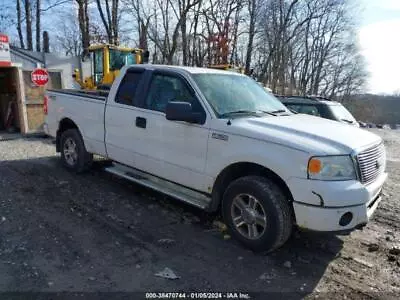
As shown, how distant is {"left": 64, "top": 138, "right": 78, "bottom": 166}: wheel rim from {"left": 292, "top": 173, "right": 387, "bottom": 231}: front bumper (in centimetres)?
→ 446

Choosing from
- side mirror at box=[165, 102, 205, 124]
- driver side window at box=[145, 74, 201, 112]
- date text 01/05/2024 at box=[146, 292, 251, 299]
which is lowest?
date text 01/05/2024 at box=[146, 292, 251, 299]

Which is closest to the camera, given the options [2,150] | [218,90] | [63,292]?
[63,292]

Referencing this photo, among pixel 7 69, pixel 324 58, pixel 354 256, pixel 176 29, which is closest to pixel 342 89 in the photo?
pixel 324 58

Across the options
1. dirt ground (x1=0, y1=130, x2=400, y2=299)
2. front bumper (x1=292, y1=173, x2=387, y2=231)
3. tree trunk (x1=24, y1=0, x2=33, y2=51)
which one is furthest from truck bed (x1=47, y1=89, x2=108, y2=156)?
tree trunk (x1=24, y1=0, x2=33, y2=51)

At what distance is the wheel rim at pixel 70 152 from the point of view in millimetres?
6648

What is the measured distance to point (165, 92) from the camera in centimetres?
499

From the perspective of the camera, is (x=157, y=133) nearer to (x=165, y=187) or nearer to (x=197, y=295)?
(x=165, y=187)

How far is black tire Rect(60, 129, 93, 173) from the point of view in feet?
21.1

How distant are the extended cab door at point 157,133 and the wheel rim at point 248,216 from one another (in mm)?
502

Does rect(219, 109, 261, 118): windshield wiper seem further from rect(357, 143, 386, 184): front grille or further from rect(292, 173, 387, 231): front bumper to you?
rect(357, 143, 386, 184): front grille

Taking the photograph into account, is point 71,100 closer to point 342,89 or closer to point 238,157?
point 238,157

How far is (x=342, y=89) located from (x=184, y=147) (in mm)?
57005

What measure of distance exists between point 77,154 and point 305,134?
4.34 meters

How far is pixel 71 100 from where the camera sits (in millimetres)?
6527
